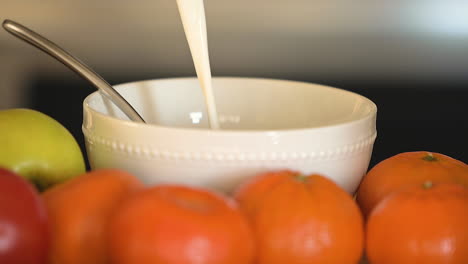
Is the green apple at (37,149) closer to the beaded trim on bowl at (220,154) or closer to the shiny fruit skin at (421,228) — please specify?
the beaded trim on bowl at (220,154)

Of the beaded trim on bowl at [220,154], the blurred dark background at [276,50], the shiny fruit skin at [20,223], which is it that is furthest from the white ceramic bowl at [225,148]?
the blurred dark background at [276,50]

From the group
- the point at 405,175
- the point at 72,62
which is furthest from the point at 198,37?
the point at 405,175

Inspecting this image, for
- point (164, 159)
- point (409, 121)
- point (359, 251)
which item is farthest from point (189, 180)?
point (409, 121)

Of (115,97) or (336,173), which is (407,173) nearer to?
(336,173)

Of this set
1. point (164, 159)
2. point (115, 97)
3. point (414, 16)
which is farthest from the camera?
point (414, 16)

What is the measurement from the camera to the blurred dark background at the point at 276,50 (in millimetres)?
868

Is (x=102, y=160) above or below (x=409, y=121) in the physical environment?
above

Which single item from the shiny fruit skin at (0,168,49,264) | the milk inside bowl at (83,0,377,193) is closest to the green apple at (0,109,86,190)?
the milk inside bowl at (83,0,377,193)

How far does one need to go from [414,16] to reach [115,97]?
0.49m

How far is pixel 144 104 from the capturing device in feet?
2.13

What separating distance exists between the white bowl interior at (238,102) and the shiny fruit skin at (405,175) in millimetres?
121

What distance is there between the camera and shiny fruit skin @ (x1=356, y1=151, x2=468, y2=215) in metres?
0.49

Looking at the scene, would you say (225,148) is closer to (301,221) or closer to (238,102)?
(301,221)

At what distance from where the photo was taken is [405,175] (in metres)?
0.50
